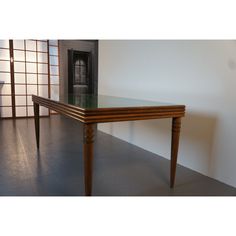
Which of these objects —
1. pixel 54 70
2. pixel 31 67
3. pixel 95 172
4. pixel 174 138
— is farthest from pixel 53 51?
pixel 174 138

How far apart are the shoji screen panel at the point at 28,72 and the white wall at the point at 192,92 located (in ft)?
8.19

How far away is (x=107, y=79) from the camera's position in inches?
A: 135

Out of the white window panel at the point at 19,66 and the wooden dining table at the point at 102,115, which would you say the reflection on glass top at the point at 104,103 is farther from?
the white window panel at the point at 19,66

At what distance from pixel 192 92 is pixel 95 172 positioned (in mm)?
1075

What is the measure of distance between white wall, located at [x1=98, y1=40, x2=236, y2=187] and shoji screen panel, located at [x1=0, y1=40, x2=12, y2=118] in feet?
8.82

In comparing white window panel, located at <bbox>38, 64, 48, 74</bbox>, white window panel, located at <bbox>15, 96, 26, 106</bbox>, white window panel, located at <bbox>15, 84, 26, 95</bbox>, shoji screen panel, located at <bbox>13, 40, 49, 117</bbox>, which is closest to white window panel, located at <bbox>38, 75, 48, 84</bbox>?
shoji screen panel, located at <bbox>13, 40, 49, 117</bbox>

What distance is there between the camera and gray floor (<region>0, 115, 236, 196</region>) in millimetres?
1638

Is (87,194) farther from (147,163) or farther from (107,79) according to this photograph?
(107,79)

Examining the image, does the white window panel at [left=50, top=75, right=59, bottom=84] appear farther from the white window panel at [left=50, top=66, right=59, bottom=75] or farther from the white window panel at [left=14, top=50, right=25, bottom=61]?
the white window panel at [left=14, top=50, right=25, bottom=61]

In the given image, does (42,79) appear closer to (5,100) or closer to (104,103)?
(5,100)

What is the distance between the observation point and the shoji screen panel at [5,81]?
4496 millimetres

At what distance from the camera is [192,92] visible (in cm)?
203

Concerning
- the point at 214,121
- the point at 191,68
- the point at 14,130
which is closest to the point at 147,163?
the point at 214,121

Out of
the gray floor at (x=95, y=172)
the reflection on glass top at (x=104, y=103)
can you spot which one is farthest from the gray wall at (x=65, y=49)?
the reflection on glass top at (x=104, y=103)
